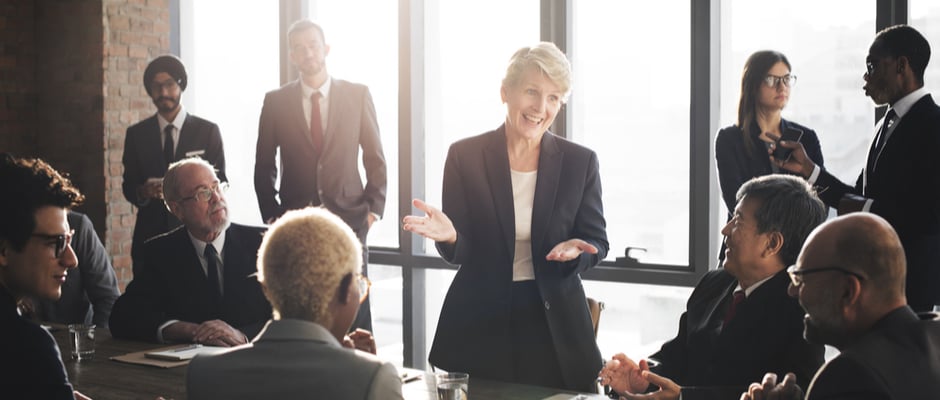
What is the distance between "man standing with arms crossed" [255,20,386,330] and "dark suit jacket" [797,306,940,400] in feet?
11.5

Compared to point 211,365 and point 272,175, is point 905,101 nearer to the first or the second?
point 211,365

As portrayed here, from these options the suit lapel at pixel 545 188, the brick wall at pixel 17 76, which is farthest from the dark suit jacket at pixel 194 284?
the brick wall at pixel 17 76

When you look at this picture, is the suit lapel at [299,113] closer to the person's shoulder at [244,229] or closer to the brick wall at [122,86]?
the person's shoulder at [244,229]

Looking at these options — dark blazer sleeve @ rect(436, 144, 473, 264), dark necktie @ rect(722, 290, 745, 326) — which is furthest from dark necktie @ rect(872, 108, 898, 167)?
dark blazer sleeve @ rect(436, 144, 473, 264)

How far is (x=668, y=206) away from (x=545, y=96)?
5.93 feet

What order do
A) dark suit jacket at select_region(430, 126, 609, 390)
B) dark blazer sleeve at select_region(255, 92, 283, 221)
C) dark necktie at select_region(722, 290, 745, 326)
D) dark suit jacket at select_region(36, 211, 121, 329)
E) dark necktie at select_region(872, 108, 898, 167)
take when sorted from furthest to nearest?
dark blazer sleeve at select_region(255, 92, 283, 221)
dark suit jacket at select_region(36, 211, 121, 329)
dark necktie at select_region(872, 108, 898, 167)
dark suit jacket at select_region(430, 126, 609, 390)
dark necktie at select_region(722, 290, 745, 326)

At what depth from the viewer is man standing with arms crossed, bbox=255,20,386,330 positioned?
4.84 m

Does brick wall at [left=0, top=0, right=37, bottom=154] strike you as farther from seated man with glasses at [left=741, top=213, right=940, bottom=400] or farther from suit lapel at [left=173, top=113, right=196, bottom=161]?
seated man with glasses at [left=741, top=213, right=940, bottom=400]

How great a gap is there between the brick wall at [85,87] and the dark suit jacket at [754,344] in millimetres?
4702

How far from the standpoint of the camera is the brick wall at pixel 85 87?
6129 millimetres

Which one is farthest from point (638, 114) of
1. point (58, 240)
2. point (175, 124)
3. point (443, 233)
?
point (58, 240)

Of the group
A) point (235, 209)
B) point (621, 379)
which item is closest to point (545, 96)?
point (621, 379)

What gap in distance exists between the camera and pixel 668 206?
475cm

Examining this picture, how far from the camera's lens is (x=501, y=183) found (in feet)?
10.5
